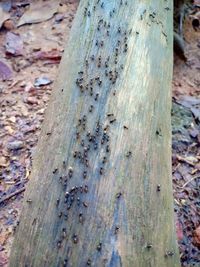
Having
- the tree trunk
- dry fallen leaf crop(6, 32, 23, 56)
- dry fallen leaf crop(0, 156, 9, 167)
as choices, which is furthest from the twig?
dry fallen leaf crop(6, 32, 23, 56)

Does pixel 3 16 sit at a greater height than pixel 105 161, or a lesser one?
lesser

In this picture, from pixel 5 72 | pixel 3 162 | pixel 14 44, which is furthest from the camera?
pixel 14 44

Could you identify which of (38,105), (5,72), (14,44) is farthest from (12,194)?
(14,44)

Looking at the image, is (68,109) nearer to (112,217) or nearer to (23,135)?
(112,217)

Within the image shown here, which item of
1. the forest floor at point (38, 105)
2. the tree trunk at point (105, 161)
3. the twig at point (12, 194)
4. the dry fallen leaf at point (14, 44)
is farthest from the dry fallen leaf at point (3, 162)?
the dry fallen leaf at point (14, 44)

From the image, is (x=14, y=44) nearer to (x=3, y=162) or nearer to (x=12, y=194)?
(x=3, y=162)

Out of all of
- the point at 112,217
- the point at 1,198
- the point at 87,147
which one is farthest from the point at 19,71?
the point at 112,217

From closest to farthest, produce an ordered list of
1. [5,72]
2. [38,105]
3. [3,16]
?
[38,105] < [5,72] < [3,16]

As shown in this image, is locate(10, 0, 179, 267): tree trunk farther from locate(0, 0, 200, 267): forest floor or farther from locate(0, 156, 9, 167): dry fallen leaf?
locate(0, 156, 9, 167): dry fallen leaf
